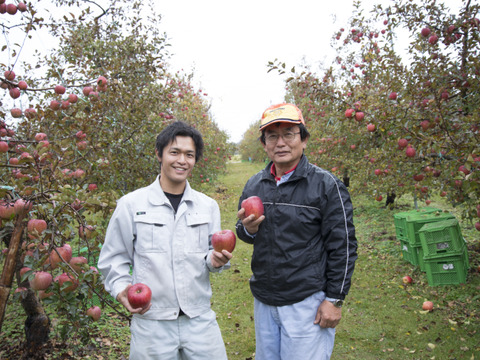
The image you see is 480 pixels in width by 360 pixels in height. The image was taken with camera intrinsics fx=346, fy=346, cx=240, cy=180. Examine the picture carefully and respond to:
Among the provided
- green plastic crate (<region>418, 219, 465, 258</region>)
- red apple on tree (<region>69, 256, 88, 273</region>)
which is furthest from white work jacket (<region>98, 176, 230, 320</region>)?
green plastic crate (<region>418, 219, 465, 258</region>)

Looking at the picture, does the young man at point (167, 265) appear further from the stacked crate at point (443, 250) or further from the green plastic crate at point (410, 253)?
the green plastic crate at point (410, 253)

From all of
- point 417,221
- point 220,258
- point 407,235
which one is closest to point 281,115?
point 220,258

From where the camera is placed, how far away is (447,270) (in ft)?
15.5

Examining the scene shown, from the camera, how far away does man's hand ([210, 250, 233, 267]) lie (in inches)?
73.5

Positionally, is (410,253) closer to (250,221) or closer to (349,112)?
(349,112)

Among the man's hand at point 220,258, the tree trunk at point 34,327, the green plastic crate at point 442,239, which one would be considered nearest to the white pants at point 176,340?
the man's hand at point 220,258

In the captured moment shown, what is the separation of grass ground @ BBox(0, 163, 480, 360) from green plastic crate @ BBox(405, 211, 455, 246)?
0.54 meters

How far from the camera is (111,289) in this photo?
1.86 metres

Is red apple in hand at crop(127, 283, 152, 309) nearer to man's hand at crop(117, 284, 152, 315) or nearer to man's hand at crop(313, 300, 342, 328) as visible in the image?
man's hand at crop(117, 284, 152, 315)

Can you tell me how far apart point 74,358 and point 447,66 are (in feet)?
17.3

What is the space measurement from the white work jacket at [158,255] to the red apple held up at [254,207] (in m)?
0.31

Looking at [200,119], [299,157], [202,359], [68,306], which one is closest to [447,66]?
[299,157]

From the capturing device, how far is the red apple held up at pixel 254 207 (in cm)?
202

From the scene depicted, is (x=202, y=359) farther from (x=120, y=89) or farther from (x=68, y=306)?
(x=120, y=89)
